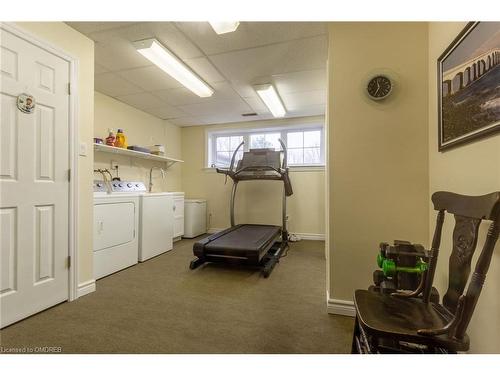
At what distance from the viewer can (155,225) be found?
3309 millimetres

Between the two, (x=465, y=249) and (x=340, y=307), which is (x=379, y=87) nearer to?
(x=465, y=249)

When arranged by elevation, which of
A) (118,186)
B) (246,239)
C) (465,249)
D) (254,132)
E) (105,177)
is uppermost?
(254,132)

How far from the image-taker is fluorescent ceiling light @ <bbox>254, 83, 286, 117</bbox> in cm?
312

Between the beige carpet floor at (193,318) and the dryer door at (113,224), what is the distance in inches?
15.2

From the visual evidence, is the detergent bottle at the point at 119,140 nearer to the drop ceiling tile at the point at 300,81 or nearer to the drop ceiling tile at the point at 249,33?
the drop ceiling tile at the point at 249,33

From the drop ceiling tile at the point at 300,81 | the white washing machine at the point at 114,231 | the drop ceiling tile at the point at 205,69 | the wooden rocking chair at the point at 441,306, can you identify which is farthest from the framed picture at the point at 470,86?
the white washing machine at the point at 114,231

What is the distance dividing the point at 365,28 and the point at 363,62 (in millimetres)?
258

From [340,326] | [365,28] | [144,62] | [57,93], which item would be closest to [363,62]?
[365,28]

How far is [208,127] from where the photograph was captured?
16.6 ft

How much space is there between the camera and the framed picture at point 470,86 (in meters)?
1.02

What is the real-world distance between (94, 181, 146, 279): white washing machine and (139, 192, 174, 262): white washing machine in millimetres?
75

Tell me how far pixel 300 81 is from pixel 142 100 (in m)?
2.43

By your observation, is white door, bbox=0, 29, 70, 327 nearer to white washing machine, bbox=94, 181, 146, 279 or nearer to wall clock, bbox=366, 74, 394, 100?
white washing machine, bbox=94, 181, 146, 279

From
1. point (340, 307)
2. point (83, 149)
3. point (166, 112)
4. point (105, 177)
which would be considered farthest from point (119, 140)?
point (340, 307)
